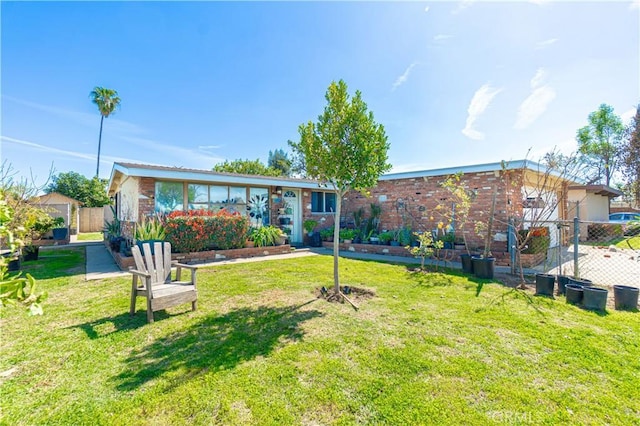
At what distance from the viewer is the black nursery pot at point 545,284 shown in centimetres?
500

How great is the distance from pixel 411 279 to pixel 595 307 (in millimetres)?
2945

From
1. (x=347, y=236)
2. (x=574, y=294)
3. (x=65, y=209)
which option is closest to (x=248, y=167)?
(x=65, y=209)

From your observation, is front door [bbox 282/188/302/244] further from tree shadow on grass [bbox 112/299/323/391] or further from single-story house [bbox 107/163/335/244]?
tree shadow on grass [bbox 112/299/323/391]

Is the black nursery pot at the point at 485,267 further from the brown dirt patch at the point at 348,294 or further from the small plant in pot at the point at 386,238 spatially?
the small plant in pot at the point at 386,238

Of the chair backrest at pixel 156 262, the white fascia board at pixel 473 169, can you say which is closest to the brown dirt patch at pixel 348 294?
the chair backrest at pixel 156 262

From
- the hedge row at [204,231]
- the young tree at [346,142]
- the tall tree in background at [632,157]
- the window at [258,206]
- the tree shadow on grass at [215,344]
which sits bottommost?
the tree shadow on grass at [215,344]

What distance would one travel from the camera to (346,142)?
15.5 ft

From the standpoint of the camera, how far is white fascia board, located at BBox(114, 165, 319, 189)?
8438mm

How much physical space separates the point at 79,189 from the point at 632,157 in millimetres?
45544

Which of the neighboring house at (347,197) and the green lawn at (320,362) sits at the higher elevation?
the neighboring house at (347,197)

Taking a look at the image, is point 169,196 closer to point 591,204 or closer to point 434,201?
point 434,201

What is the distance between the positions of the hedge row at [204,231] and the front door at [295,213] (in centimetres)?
329

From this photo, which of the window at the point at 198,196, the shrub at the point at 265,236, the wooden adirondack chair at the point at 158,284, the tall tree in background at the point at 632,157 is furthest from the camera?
Result: the tall tree in background at the point at 632,157

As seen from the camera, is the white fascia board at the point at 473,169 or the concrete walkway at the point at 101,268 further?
the white fascia board at the point at 473,169
